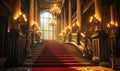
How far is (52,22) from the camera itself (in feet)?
92.4

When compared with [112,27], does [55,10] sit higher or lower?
higher

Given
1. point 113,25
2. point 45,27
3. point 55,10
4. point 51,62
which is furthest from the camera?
point 45,27

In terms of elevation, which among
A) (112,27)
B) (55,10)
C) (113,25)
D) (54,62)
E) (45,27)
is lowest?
(54,62)

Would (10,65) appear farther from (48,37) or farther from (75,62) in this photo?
(48,37)

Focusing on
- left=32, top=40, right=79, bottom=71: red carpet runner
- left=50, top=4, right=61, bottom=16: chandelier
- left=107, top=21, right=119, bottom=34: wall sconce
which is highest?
left=50, top=4, right=61, bottom=16: chandelier

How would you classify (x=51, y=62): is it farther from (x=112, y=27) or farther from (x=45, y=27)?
(x=45, y=27)

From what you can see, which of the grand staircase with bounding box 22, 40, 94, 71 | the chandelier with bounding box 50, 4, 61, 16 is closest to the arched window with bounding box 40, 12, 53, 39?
the chandelier with bounding box 50, 4, 61, 16

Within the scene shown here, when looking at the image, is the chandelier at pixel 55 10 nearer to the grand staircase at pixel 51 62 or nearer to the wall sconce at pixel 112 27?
the wall sconce at pixel 112 27

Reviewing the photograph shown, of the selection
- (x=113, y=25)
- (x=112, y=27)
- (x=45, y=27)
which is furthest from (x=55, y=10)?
(x=112, y=27)

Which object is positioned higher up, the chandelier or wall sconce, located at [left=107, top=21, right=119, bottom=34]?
the chandelier

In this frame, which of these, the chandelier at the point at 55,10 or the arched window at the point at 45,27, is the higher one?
the chandelier at the point at 55,10

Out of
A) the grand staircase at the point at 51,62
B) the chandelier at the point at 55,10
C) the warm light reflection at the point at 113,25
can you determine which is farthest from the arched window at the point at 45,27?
the grand staircase at the point at 51,62

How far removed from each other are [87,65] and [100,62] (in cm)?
67

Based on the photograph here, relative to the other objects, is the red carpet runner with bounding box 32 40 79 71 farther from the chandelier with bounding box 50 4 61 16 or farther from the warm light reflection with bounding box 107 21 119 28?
the chandelier with bounding box 50 4 61 16
